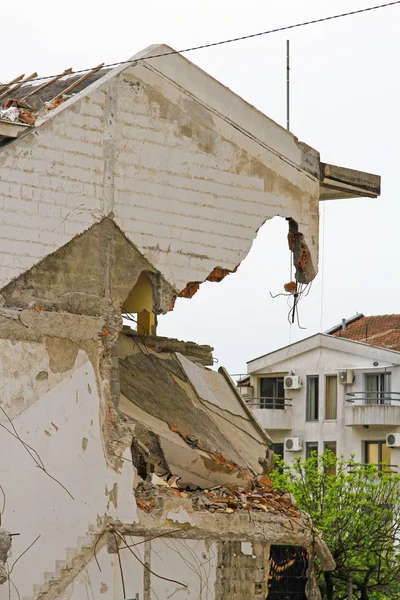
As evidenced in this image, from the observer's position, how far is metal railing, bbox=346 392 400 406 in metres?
41.5

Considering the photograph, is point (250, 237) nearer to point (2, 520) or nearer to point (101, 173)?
point (101, 173)

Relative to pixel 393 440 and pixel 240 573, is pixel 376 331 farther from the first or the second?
pixel 240 573

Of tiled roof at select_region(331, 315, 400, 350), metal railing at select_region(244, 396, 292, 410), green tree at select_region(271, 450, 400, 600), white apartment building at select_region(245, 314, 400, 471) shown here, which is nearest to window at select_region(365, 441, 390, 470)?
white apartment building at select_region(245, 314, 400, 471)

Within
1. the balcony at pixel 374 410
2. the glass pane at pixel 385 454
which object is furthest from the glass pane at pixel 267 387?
the glass pane at pixel 385 454

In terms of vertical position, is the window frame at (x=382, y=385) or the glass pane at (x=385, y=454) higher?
the window frame at (x=382, y=385)

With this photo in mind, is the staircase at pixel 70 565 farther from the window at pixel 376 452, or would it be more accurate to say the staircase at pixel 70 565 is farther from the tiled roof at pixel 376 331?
the tiled roof at pixel 376 331

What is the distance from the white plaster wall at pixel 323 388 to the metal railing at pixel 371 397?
26 cm

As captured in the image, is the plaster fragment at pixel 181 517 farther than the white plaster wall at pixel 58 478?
Yes

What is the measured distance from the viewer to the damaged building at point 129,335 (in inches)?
549

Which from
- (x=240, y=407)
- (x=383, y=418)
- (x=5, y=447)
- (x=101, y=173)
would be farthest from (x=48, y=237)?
(x=383, y=418)

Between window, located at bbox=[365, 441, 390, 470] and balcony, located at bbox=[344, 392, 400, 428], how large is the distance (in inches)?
27.4

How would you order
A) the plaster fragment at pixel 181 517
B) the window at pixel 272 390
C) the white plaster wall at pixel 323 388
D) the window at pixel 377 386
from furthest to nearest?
the window at pixel 272 390 → the window at pixel 377 386 → the white plaster wall at pixel 323 388 → the plaster fragment at pixel 181 517

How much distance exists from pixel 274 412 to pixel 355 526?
47.7 ft

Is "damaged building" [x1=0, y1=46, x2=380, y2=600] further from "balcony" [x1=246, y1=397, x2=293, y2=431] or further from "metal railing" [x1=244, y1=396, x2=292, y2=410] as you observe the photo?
"metal railing" [x1=244, y1=396, x2=292, y2=410]
